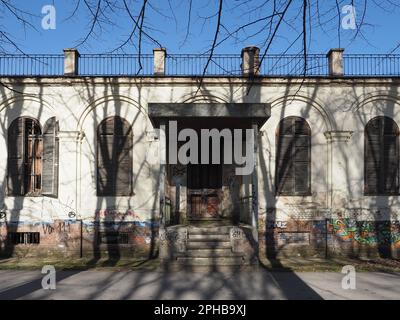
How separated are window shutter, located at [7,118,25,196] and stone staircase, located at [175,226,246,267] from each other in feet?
20.2

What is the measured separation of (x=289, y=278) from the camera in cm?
966

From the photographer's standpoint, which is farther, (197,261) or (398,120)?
(398,120)

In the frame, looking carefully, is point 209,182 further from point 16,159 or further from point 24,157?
point 16,159

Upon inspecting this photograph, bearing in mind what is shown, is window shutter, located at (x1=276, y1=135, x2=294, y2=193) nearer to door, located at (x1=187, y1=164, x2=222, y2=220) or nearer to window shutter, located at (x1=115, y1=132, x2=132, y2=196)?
door, located at (x1=187, y1=164, x2=222, y2=220)

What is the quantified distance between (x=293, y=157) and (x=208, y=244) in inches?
181

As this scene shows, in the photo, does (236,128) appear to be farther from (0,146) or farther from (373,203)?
(0,146)

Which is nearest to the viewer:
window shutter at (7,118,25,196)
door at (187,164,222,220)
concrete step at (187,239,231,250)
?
concrete step at (187,239,231,250)

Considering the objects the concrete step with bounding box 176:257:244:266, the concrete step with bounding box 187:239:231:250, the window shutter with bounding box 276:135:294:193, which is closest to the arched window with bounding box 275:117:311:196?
the window shutter with bounding box 276:135:294:193

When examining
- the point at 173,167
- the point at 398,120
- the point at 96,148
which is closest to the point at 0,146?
the point at 96,148

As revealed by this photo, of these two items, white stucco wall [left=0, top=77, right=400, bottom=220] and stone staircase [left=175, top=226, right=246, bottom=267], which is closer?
stone staircase [left=175, top=226, right=246, bottom=267]

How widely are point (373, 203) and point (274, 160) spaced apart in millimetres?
3502

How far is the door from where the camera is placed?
47.5ft

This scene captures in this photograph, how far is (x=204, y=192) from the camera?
14.5 meters

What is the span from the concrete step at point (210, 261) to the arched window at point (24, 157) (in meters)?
6.00
